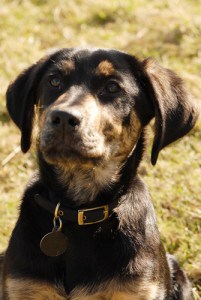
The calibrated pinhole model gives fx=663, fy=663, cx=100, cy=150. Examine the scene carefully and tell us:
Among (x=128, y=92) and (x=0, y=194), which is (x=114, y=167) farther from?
(x=0, y=194)

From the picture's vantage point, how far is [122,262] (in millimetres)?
4289

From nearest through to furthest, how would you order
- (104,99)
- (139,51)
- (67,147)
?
(67,147) → (104,99) → (139,51)

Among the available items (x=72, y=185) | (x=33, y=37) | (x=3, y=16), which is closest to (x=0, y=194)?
(x=72, y=185)

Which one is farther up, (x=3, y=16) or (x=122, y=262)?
(x=122, y=262)

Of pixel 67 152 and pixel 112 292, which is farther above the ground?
pixel 67 152

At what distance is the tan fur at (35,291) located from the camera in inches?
166

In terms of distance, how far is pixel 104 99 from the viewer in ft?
14.6

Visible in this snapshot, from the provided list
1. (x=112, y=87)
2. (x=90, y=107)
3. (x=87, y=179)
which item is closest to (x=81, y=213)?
(x=87, y=179)

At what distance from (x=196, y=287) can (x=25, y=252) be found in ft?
5.77

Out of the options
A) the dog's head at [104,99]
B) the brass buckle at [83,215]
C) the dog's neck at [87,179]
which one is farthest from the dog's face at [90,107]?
the brass buckle at [83,215]

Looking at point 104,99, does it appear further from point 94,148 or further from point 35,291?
point 35,291

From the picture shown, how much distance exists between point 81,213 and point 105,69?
3.26 ft

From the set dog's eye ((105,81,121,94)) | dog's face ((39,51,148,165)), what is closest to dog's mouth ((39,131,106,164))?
dog's face ((39,51,148,165))

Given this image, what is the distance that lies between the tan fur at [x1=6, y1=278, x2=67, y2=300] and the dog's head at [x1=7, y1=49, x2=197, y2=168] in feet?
2.60
